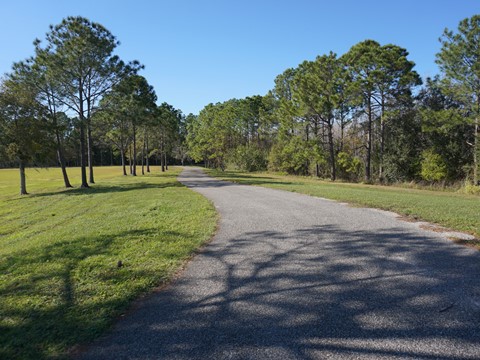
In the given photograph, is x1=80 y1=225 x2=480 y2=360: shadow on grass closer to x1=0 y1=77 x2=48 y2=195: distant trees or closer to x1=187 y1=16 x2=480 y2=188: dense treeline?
x1=0 y1=77 x2=48 y2=195: distant trees

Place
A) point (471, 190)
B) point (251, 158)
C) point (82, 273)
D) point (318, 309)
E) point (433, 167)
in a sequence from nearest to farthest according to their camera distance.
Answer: point (318, 309) → point (82, 273) → point (471, 190) → point (433, 167) → point (251, 158)

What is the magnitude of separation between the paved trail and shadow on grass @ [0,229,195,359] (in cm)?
34

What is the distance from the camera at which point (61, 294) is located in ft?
12.5

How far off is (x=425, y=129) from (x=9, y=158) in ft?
99.3

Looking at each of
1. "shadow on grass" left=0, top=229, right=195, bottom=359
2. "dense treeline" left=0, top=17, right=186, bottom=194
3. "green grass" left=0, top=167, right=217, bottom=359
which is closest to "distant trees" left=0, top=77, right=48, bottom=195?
"dense treeline" left=0, top=17, right=186, bottom=194

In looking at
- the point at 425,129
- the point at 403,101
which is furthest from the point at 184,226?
the point at 403,101

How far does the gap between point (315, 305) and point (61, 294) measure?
3.13m

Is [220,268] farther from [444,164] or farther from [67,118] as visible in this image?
[444,164]

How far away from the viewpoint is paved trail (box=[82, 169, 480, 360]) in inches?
102

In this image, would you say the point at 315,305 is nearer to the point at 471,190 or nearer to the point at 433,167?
the point at 471,190

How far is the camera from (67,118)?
72.1 ft

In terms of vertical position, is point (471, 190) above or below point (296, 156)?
below

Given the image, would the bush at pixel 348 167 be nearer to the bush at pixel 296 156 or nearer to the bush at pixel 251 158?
the bush at pixel 296 156

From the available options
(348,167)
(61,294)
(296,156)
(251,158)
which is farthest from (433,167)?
(61,294)
